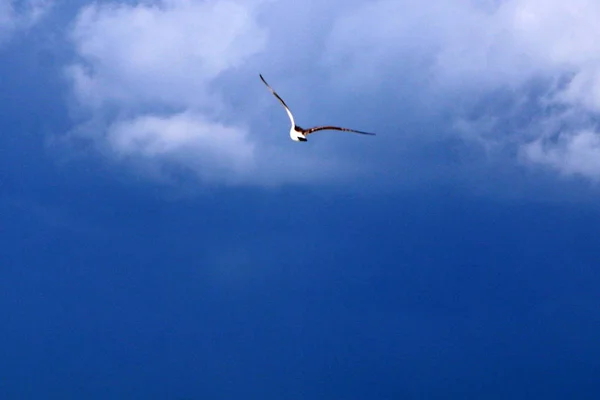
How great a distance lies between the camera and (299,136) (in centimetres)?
4978

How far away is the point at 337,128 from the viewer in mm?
49469

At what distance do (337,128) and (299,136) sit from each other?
249 centimetres
